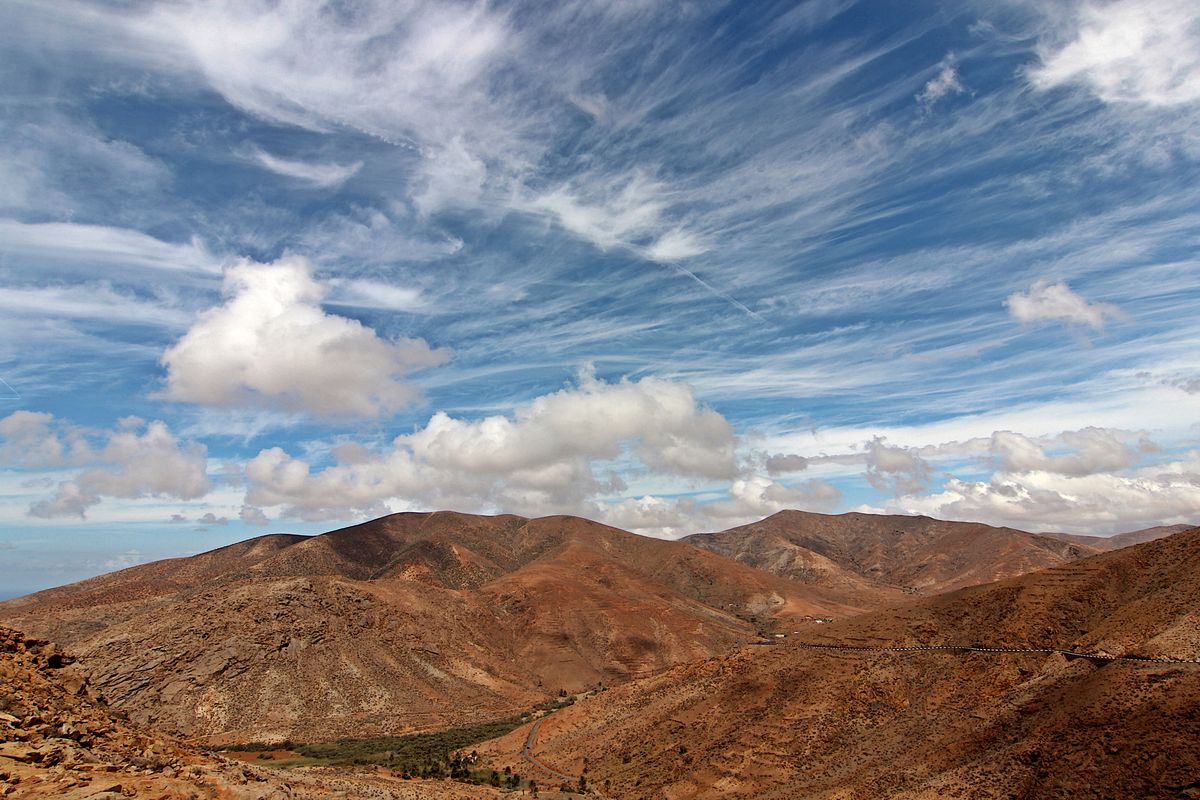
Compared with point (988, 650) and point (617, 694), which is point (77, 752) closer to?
point (988, 650)

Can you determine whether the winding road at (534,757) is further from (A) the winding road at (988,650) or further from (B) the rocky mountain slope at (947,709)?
(A) the winding road at (988,650)

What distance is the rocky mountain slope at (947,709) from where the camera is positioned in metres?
33.0

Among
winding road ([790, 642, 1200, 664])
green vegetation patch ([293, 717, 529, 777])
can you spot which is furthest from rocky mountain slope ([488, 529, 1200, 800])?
green vegetation patch ([293, 717, 529, 777])

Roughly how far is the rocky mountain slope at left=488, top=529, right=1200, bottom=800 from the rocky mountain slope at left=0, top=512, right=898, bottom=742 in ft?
119

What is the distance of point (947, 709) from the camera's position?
1806 inches

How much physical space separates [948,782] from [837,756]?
10.5m

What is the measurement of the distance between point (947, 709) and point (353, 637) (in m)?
87.4

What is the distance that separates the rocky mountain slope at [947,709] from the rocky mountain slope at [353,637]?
36.3 meters

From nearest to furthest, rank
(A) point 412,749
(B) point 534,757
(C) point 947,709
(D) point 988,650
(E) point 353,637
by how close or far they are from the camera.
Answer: (C) point 947,709, (D) point 988,650, (B) point 534,757, (A) point 412,749, (E) point 353,637

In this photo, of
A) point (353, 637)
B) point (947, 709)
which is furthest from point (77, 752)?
point (353, 637)

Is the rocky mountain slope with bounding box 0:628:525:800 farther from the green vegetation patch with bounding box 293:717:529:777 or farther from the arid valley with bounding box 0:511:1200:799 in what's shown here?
the green vegetation patch with bounding box 293:717:529:777

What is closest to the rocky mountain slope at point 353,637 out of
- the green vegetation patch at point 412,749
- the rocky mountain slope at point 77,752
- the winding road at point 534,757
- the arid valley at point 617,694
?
the arid valley at point 617,694

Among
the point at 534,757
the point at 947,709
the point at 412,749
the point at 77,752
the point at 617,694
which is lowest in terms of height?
the point at 412,749

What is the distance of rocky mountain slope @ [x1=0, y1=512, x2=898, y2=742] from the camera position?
285ft
